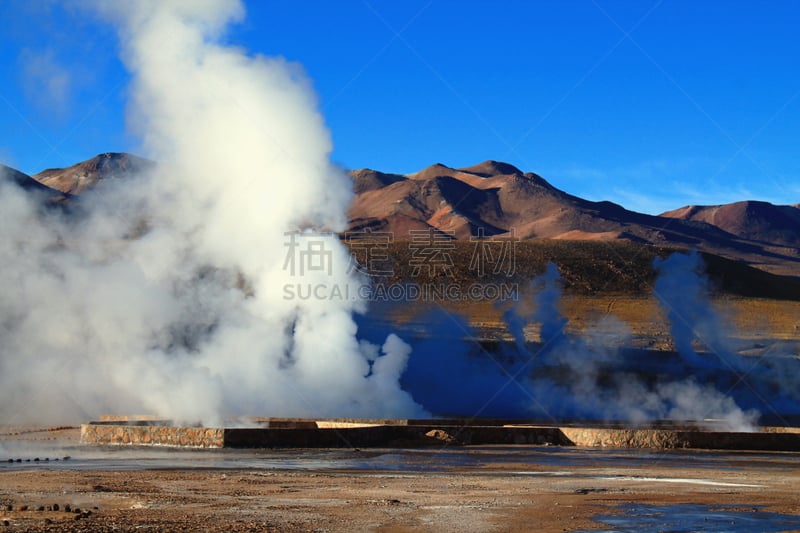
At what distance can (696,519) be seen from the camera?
16.7 meters

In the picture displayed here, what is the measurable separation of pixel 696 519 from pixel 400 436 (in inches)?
783

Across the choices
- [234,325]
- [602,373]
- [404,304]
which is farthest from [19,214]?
[404,304]

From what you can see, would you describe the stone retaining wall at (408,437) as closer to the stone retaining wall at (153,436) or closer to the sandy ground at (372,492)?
the stone retaining wall at (153,436)

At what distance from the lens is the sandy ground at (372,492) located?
1586 centimetres

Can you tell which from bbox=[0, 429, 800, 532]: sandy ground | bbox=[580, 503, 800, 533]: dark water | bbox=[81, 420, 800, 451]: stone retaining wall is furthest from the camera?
bbox=[81, 420, 800, 451]: stone retaining wall

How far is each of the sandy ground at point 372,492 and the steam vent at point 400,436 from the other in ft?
9.03

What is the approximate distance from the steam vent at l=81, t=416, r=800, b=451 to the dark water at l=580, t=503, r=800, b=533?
16575 mm

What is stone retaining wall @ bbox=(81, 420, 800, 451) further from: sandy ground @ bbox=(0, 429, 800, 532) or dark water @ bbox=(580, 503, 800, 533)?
dark water @ bbox=(580, 503, 800, 533)

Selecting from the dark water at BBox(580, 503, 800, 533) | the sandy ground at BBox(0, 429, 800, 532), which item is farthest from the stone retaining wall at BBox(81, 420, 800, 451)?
the dark water at BBox(580, 503, 800, 533)

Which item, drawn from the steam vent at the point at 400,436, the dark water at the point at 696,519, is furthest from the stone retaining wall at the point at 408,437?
the dark water at the point at 696,519

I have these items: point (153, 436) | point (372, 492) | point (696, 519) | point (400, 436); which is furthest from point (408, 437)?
point (696, 519)

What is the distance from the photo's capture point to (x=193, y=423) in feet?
132

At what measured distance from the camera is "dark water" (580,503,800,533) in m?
15.7

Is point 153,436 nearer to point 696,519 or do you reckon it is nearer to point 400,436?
point 400,436
